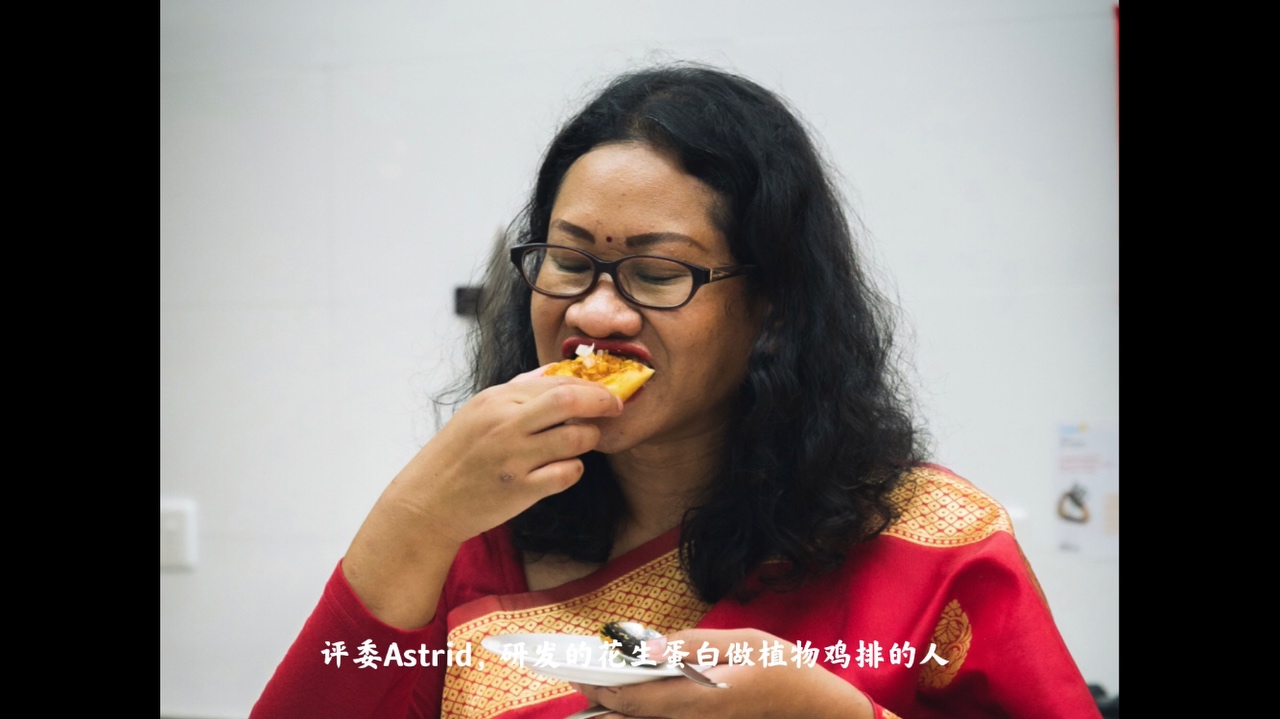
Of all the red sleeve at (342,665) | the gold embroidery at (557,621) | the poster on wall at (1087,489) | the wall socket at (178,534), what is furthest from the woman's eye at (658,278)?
the wall socket at (178,534)

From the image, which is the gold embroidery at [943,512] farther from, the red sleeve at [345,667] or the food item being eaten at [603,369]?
the red sleeve at [345,667]

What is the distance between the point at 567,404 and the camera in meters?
1.01

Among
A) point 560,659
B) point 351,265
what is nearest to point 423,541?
point 560,659

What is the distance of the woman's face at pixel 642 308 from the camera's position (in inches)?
42.6

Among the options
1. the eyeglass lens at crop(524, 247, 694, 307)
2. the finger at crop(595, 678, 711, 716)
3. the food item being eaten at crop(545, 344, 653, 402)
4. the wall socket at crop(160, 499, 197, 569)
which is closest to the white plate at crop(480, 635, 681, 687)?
the finger at crop(595, 678, 711, 716)

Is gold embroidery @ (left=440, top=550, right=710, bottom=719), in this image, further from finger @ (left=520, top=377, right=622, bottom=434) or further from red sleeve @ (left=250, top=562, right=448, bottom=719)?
finger @ (left=520, top=377, right=622, bottom=434)

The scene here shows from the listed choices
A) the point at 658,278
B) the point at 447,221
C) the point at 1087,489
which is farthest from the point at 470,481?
the point at 1087,489

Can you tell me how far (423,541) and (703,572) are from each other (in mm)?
320

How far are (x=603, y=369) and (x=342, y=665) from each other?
0.42 metres

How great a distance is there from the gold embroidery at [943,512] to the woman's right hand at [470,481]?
0.37m

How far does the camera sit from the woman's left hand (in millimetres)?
904

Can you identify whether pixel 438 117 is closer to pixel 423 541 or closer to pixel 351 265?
pixel 351 265
